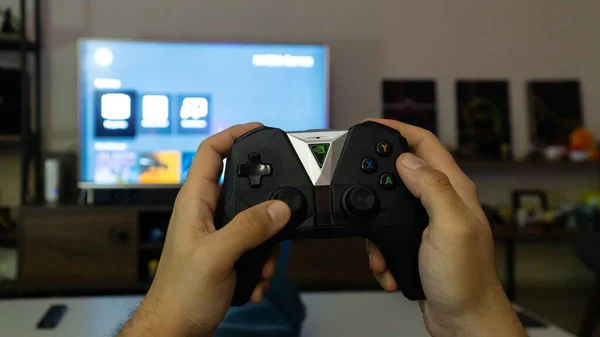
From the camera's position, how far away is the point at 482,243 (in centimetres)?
44

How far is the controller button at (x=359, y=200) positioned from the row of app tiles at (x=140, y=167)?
1.38 meters

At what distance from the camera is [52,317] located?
0.85m

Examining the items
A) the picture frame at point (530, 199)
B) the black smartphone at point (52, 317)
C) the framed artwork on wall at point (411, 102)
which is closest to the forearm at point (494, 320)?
the black smartphone at point (52, 317)

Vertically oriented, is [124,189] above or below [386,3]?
below

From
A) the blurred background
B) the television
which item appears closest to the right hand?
the blurred background

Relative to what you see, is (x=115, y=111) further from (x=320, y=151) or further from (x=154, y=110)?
(x=320, y=151)

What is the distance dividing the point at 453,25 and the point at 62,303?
195cm

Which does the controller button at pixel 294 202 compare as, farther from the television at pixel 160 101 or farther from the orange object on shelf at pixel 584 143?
the orange object on shelf at pixel 584 143

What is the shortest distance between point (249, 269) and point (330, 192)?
0.36 feet

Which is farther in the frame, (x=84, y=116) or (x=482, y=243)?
(x=84, y=116)

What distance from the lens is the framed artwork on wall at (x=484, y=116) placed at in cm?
213

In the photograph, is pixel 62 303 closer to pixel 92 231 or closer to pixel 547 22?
pixel 92 231

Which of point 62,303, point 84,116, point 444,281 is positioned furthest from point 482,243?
point 84,116

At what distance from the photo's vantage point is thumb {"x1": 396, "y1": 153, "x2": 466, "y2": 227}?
17.0 inches
